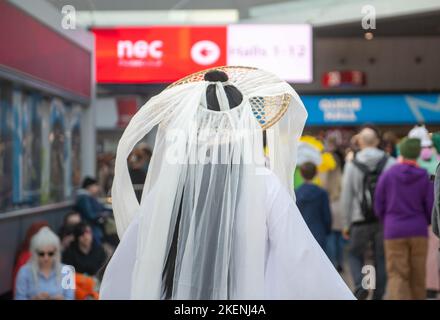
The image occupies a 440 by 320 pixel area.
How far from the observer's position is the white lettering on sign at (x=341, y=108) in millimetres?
15375

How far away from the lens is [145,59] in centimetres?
726

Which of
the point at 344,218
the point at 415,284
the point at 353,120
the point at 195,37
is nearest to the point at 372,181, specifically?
the point at 344,218

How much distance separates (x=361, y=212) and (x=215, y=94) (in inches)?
189

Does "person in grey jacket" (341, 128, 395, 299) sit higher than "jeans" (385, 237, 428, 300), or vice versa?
"person in grey jacket" (341, 128, 395, 299)

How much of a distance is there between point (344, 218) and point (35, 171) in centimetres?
295

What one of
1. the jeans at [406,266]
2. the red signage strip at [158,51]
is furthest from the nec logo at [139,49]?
the jeans at [406,266]

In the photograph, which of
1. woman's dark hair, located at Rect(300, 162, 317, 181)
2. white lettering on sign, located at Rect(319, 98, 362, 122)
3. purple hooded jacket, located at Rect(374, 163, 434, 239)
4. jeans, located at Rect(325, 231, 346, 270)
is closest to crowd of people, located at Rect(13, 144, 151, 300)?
woman's dark hair, located at Rect(300, 162, 317, 181)

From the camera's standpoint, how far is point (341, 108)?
1560cm

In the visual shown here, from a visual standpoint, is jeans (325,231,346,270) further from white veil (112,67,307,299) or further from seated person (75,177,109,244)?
white veil (112,67,307,299)

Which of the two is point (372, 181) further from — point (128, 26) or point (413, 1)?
point (413, 1)

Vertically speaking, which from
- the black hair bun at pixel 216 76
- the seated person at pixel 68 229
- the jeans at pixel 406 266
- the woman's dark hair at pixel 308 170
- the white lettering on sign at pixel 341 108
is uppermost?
the white lettering on sign at pixel 341 108

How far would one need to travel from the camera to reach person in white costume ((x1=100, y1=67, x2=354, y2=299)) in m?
2.46

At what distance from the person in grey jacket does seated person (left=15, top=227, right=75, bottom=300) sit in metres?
2.52

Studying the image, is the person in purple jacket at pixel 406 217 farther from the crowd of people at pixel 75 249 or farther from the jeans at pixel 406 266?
the crowd of people at pixel 75 249
